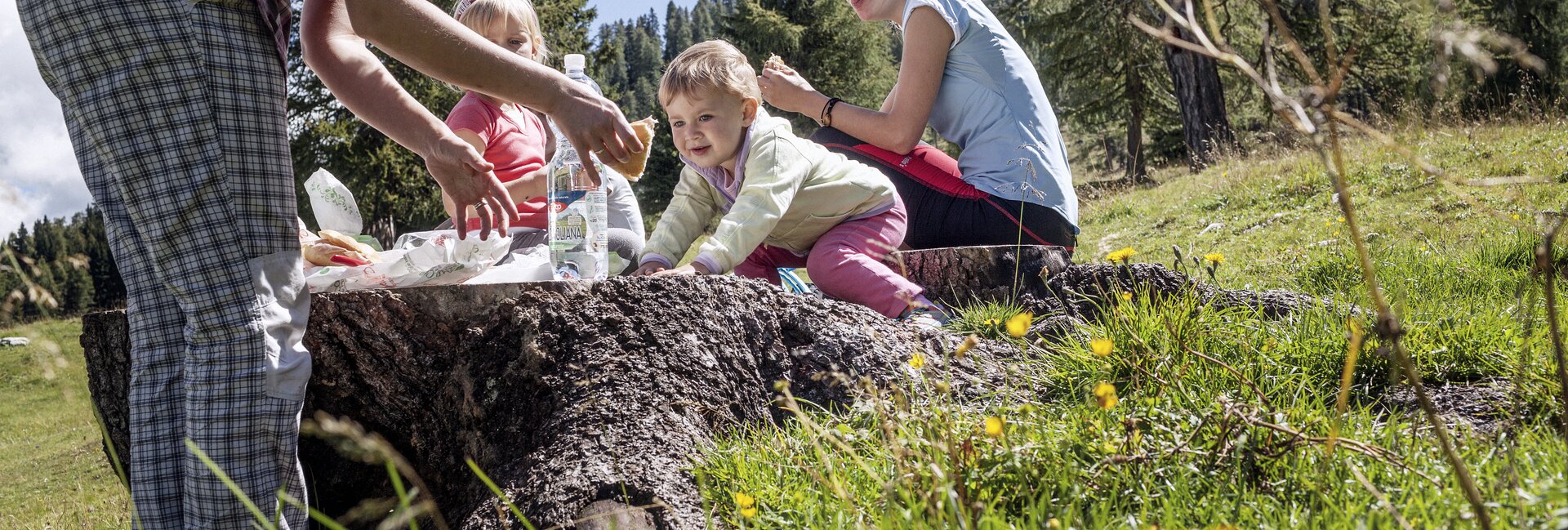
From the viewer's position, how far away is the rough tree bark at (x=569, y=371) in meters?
1.96

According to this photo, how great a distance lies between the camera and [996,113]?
387cm

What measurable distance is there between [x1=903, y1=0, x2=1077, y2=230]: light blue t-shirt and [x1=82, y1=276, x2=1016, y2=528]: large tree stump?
1.38m

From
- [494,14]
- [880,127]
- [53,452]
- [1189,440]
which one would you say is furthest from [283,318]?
[53,452]

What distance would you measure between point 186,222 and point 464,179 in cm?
58

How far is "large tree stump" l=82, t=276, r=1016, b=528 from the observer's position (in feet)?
6.62

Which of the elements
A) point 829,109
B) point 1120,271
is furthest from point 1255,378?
point 829,109

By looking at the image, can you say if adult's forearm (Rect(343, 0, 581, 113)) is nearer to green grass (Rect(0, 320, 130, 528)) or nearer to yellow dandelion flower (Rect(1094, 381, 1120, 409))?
green grass (Rect(0, 320, 130, 528))

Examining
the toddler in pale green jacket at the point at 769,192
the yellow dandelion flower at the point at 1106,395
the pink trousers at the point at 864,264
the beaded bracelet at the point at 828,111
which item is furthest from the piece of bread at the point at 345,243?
the yellow dandelion flower at the point at 1106,395

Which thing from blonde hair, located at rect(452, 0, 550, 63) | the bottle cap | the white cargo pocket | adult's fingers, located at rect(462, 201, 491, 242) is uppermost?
blonde hair, located at rect(452, 0, 550, 63)

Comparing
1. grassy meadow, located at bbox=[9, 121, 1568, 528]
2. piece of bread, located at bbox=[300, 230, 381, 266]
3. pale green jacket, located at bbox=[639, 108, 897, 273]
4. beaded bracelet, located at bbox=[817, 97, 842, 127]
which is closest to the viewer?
grassy meadow, located at bbox=[9, 121, 1568, 528]

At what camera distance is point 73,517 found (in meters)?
4.33

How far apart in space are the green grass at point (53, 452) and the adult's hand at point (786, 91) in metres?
→ 2.49

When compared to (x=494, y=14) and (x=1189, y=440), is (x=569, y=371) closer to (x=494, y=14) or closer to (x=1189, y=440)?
(x=1189, y=440)

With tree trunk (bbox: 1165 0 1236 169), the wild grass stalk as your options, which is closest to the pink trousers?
the wild grass stalk
